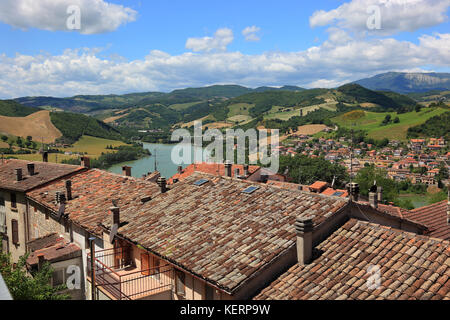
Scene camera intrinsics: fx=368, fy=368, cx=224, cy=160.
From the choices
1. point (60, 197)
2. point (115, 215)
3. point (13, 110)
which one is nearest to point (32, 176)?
point (60, 197)

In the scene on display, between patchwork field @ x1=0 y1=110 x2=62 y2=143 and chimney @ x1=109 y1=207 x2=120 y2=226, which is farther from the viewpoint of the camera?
patchwork field @ x1=0 y1=110 x2=62 y2=143

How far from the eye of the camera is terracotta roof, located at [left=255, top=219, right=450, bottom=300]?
25.3 feet

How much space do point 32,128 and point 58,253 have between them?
109409 mm

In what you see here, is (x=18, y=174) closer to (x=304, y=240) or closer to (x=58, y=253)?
(x=58, y=253)

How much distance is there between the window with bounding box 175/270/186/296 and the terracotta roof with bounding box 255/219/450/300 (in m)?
2.58

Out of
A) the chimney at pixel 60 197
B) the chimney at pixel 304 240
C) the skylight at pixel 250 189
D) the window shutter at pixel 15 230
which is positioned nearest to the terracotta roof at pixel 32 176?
the window shutter at pixel 15 230


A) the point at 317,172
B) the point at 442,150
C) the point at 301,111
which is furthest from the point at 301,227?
the point at 301,111

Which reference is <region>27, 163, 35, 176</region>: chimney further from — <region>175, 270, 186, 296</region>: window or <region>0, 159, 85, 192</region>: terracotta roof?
<region>175, 270, 186, 296</region>: window

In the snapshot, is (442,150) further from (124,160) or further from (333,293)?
(333,293)

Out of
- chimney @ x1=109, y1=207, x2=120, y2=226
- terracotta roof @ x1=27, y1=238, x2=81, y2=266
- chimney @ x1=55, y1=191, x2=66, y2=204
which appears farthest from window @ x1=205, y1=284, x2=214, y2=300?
chimney @ x1=55, y1=191, x2=66, y2=204

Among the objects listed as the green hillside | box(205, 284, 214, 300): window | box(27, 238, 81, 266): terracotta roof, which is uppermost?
the green hillside

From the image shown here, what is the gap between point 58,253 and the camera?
52.2 ft

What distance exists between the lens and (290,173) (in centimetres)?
7131
